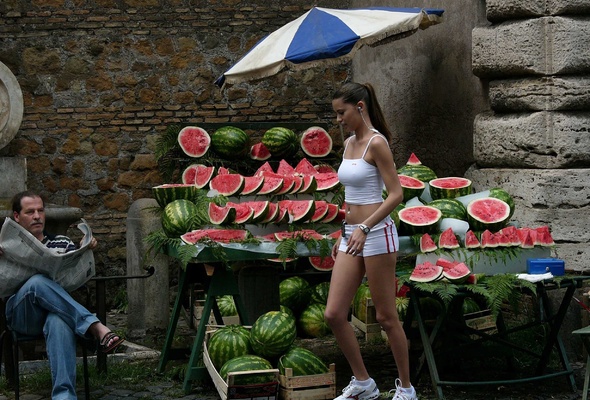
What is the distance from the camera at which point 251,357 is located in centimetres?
670

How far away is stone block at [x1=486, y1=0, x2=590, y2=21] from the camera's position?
788cm

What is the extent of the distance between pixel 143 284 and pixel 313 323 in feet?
5.36

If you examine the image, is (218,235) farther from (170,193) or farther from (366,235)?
(366,235)

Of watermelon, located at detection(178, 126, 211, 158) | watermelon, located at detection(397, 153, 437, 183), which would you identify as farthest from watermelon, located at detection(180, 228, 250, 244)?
watermelon, located at detection(178, 126, 211, 158)

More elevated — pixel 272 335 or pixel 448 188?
pixel 448 188

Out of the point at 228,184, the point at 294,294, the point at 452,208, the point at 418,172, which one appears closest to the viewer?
the point at 452,208

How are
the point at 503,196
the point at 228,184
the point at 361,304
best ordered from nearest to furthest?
the point at 503,196
the point at 228,184
the point at 361,304

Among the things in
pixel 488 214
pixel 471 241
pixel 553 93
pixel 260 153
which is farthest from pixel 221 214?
pixel 260 153

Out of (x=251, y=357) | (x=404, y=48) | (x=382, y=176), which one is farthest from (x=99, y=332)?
(x=404, y=48)

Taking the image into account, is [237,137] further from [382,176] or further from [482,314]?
[382,176]

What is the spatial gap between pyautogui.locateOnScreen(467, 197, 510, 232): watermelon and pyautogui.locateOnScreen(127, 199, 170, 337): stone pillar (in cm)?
320

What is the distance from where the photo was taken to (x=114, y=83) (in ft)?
37.0

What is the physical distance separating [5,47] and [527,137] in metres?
5.88

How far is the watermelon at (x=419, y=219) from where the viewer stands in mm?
7340
